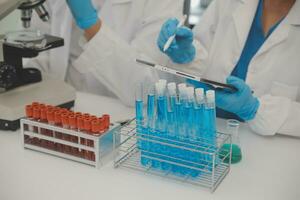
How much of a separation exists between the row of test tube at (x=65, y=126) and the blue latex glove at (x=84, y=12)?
48 centimetres

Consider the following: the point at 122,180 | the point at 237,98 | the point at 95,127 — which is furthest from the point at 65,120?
the point at 237,98

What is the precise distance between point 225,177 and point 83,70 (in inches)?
33.9

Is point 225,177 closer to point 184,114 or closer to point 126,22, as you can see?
point 184,114

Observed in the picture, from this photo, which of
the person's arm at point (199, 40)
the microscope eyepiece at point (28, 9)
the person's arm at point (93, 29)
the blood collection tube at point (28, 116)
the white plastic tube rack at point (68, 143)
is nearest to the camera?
the white plastic tube rack at point (68, 143)

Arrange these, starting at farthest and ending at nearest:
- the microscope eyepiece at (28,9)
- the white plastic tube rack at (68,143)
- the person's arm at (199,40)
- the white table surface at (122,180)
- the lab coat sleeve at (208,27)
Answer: the lab coat sleeve at (208,27) < the person's arm at (199,40) < the microscope eyepiece at (28,9) < the white plastic tube rack at (68,143) < the white table surface at (122,180)

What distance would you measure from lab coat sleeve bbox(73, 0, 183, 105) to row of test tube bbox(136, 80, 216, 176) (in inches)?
21.5

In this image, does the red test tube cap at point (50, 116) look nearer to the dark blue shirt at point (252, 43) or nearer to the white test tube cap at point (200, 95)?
the white test tube cap at point (200, 95)

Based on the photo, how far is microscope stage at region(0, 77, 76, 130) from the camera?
5.05 ft

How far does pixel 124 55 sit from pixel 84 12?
0.82ft

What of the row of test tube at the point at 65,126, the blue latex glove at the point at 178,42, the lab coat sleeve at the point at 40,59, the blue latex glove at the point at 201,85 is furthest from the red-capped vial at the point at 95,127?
the lab coat sleeve at the point at 40,59

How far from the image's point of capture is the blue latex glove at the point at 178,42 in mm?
1601

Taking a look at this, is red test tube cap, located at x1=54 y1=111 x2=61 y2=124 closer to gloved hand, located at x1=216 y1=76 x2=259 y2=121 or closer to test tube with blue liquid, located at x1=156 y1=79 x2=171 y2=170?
test tube with blue liquid, located at x1=156 y1=79 x2=171 y2=170

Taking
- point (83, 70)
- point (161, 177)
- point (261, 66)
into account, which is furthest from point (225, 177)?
point (83, 70)

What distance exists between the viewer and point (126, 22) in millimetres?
2031
